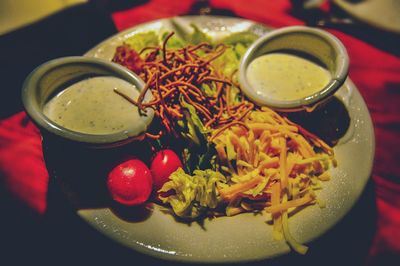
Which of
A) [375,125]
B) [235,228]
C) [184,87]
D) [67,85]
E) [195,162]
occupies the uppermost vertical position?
[67,85]

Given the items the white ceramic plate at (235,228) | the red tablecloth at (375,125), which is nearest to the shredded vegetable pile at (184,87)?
the white ceramic plate at (235,228)

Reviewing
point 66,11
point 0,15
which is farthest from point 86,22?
point 0,15

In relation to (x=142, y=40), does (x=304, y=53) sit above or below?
below

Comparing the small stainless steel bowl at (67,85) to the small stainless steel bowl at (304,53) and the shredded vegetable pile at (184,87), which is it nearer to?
the shredded vegetable pile at (184,87)

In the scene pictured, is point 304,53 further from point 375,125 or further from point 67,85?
point 67,85

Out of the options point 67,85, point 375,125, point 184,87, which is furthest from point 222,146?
point 375,125

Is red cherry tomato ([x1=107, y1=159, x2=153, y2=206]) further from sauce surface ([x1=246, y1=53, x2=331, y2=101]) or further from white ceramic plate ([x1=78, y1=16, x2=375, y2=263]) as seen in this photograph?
sauce surface ([x1=246, y1=53, x2=331, y2=101])
